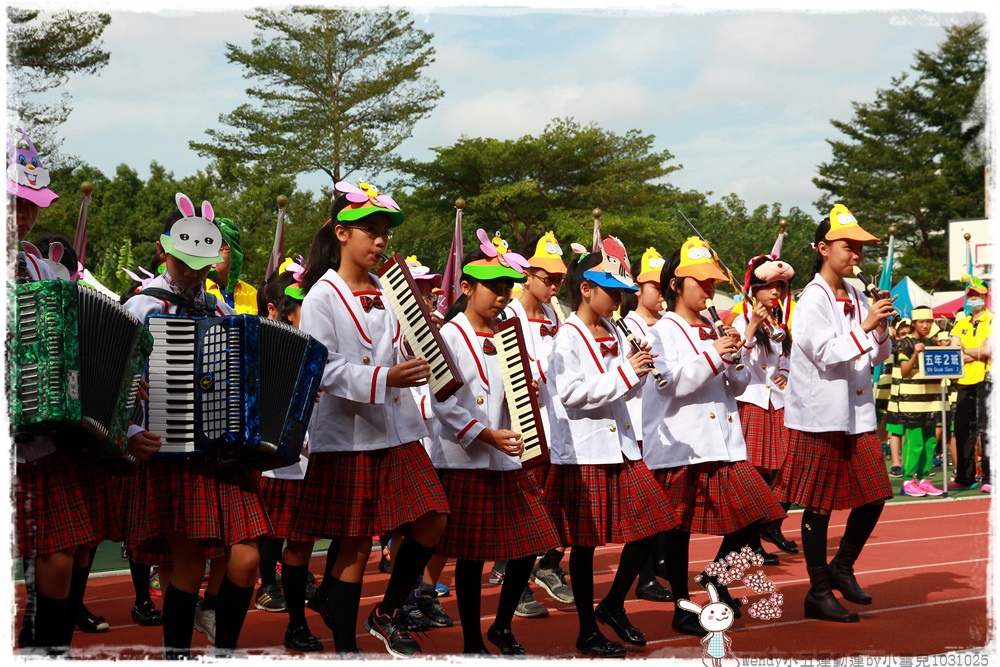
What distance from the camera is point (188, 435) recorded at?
4578 mm

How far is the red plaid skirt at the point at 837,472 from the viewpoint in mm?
6512

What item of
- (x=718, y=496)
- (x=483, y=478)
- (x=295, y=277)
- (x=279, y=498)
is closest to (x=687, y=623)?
(x=718, y=496)

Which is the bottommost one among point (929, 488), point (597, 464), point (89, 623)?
point (929, 488)

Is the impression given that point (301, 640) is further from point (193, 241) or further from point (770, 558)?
point (770, 558)

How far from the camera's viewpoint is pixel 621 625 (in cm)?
598

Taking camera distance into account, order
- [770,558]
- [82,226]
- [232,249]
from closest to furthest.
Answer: [82,226]
[232,249]
[770,558]

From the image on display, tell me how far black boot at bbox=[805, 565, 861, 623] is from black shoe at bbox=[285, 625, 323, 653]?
270cm

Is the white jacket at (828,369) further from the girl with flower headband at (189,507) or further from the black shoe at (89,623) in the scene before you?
the black shoe at (89,623)

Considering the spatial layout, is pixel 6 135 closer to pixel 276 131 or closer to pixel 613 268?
pixel 613 268

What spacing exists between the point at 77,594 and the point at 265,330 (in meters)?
1.43

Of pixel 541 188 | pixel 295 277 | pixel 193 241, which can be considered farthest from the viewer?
pixel 541 188

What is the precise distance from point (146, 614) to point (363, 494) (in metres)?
2.30

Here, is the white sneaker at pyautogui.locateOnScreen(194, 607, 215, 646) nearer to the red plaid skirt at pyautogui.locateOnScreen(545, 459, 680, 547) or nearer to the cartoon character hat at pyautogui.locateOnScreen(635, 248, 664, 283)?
the red plaid skirt at pyautogui.locateOnScreen(545, 459, 680, 547)

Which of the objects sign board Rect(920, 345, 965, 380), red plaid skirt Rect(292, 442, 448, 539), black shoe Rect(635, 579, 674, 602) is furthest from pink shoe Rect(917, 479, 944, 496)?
red plaid skirt Rect(292, 442, 448, 539)
